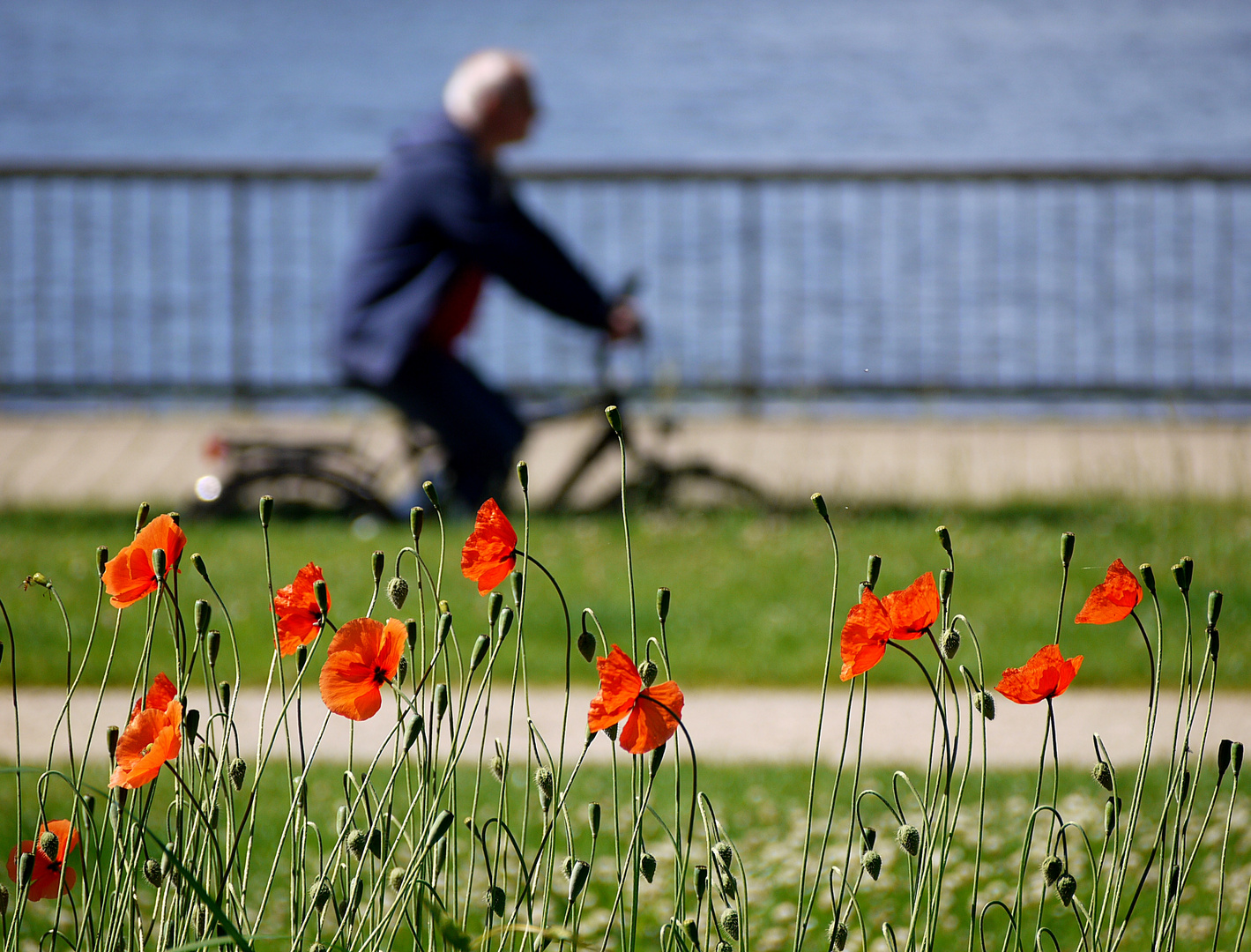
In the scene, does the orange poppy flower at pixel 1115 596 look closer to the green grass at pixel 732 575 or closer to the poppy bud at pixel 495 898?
the poppy bud at pixel 495 898

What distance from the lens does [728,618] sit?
504 cm

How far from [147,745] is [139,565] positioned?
0.21m

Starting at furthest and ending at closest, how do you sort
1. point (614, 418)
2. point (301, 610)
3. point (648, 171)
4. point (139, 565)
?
1. point (648, 171)
2. point (301, 610)
3. point (139, 565)
4. point (614, 418)

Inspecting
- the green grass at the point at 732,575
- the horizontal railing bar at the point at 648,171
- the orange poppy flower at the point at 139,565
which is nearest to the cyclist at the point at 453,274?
the green grass at the point at 732,575

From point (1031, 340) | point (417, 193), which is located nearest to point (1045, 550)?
point (417, 193)

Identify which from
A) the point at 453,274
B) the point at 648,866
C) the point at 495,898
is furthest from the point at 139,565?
the point at 453,274

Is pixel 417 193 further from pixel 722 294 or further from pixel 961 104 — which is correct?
pixel 722 294

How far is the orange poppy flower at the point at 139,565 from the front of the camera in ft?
5.44

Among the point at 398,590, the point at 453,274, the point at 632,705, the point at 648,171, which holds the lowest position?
the point at 632,705

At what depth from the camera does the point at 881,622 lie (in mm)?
1570

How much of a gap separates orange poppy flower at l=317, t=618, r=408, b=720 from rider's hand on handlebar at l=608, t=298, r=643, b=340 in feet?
15.4

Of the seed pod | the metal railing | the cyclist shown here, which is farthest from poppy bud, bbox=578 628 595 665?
the metal railing

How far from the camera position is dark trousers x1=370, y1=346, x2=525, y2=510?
20.4ft

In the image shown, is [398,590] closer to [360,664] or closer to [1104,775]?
[360,664]
